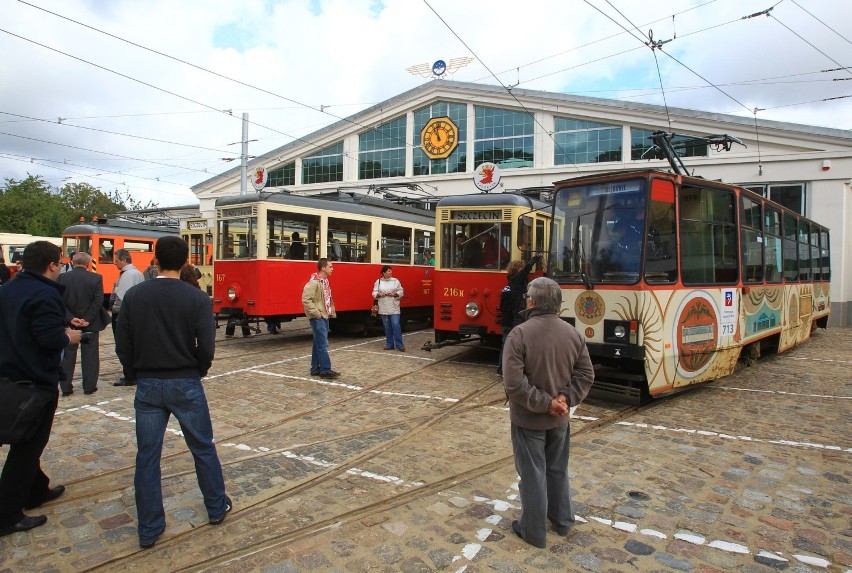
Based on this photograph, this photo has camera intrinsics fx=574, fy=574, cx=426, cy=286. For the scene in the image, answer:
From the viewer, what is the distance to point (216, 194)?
3403 centimetres

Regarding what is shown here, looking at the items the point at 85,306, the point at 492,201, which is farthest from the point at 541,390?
the point at 492,201

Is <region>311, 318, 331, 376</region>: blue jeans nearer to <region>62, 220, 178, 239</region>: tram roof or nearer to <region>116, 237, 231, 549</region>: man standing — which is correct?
<region>116, 237, 231, 549</region>: man standing

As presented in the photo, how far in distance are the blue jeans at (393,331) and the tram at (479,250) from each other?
122cm

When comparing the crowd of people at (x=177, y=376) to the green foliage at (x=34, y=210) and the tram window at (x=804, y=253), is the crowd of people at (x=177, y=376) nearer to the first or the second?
the tram window at (x=804, y=253)

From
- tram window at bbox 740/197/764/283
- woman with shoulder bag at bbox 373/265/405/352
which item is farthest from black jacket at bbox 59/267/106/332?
tram window at bbox 740/197/764/283

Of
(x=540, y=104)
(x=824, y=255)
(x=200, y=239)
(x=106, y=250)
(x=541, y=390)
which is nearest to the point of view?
(x=541, y=390)

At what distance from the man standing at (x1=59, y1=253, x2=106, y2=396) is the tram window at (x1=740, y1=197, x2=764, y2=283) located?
9.12m

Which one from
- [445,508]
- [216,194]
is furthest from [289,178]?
[445,508]

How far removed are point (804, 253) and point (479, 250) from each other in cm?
814

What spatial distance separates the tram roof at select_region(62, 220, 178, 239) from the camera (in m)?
21.2

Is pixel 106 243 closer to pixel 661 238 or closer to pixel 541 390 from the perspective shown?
pixel 661 238

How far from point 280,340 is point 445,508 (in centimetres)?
974

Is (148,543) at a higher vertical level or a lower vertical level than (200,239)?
lower

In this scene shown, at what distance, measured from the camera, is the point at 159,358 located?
357cm
